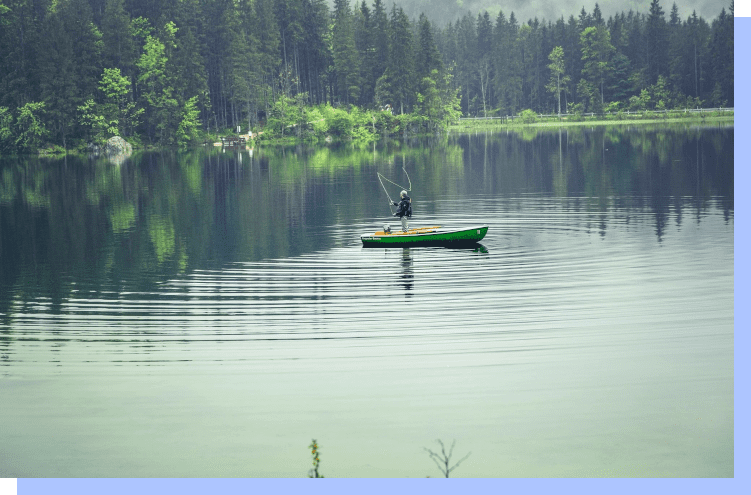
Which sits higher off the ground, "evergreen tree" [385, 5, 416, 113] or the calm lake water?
"evergreen tree" [385, 5, 416, 113]

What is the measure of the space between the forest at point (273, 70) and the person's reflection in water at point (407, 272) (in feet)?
153

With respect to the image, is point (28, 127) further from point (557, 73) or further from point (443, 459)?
point (443, 459)

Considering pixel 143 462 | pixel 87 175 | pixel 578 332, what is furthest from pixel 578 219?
pixel 87 175

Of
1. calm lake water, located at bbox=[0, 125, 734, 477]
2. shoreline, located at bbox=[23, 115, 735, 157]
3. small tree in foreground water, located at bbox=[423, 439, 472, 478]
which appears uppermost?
shoreline, located at bbox=[23, 115, 735, 157]

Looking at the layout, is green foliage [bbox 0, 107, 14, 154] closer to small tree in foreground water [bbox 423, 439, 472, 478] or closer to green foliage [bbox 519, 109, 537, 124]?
green foliage [bbox 519, 109, 537, 124]

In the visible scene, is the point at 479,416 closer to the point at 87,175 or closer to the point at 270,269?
the point at 270,269

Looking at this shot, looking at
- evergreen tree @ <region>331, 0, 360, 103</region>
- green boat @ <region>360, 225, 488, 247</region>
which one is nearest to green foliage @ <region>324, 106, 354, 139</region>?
evergreen tree @ <region>331, 0, 360, 103</region>

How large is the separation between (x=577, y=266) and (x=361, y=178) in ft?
92.2

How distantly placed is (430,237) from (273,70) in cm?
8992

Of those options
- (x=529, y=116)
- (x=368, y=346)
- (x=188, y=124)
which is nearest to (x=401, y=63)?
(x=188, y=124)

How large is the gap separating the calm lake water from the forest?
4642 centimetres

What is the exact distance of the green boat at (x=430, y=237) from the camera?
2206cm

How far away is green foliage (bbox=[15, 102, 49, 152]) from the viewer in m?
79.8

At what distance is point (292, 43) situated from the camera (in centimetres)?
11188
